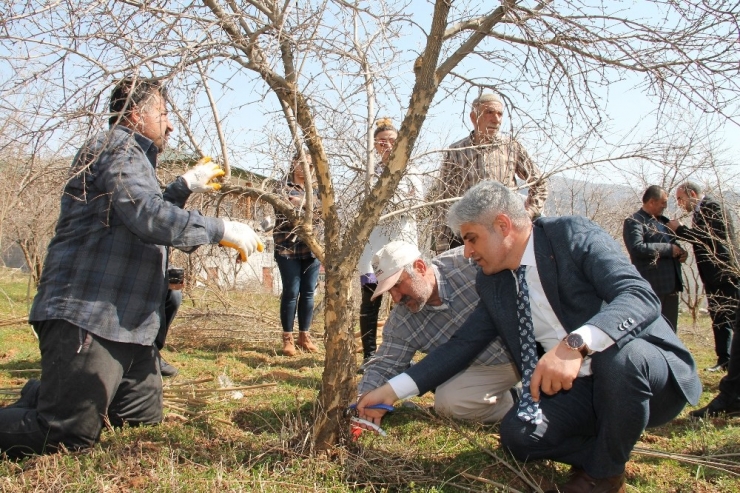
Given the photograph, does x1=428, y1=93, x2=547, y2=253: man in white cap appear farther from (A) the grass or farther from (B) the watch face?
(B) the watch face

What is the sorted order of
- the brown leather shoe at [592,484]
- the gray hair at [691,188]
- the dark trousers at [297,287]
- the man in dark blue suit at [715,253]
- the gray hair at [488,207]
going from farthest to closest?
the gray hair at [691,188]
the man in dark blue suit at [715,253]
the dark trousers at [297,287]
the gray hair at [488,207]
the brown leather shoe at [592,484]

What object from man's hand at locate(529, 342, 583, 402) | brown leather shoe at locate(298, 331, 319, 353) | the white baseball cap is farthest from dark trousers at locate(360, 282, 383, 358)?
man's hand at locate(529, 342, 583, 402)

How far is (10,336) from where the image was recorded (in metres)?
5.96

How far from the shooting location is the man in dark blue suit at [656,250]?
555cm

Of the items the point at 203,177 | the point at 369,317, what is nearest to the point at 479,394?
the point at 369,317

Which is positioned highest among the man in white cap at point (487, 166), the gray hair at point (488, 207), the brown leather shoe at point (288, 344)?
the man in white cap at point (487, 166)

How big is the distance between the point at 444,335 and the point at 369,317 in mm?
1219

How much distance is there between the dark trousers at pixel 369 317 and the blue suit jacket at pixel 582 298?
1.63 metres

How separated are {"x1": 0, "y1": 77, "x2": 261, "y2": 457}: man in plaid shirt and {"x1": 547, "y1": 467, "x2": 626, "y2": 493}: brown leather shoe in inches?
66.7

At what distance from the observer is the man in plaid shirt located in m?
2.67

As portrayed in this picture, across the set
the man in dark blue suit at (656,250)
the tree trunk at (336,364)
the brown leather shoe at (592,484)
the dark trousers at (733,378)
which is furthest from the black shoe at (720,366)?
the tree trunk at (336,364)

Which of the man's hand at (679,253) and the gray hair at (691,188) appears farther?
the gray hair at (691,188)

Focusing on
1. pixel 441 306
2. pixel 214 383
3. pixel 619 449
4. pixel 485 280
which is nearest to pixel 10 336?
pixel 214 383

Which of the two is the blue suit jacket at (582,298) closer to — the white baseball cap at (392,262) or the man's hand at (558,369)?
the man's hand at (558,369)
